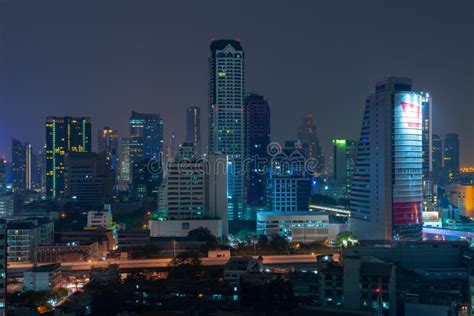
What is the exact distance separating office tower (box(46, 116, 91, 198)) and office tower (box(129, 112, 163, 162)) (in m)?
3.72

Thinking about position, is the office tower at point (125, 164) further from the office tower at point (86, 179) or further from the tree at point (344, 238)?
the tree at point (344, 238)

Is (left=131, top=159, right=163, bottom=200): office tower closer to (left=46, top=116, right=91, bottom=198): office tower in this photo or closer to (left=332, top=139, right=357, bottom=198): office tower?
(left=46, top=116, right=91, bottom=198): office tower

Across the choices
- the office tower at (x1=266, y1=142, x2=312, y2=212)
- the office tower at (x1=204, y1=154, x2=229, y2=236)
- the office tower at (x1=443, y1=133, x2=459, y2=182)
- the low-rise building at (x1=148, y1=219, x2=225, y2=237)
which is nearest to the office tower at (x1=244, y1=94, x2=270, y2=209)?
the office tower at (x1=266, y1=142, x2=312, y2=212)

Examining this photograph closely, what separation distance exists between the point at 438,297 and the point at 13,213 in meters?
18.0

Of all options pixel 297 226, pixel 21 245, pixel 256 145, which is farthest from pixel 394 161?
pixel 256 145

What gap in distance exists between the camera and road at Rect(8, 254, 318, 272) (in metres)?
12.8

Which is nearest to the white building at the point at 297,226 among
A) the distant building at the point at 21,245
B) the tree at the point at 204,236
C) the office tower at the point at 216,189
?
the office tower at the point at 216,189

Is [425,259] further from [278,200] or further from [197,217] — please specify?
[278,200]

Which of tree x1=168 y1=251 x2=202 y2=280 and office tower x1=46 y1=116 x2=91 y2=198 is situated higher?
office tower x1=46 y1=116 x2=91 y2=198

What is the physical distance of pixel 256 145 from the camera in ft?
86.0

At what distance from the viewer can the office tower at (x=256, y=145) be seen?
25.5 m

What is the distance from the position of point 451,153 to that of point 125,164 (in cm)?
1739

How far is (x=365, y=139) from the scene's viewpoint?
639 inches

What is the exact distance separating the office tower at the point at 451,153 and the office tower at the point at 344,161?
6727 millimetres
